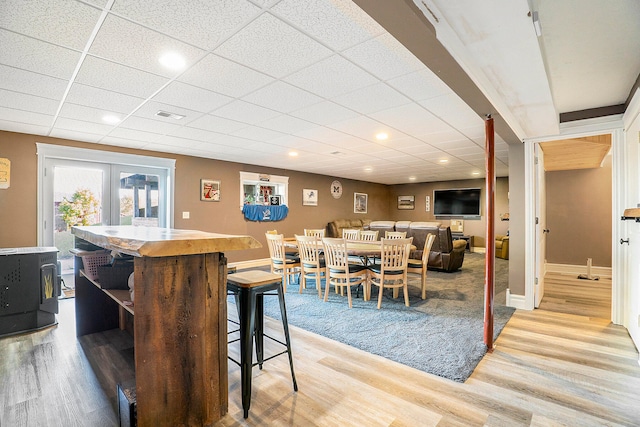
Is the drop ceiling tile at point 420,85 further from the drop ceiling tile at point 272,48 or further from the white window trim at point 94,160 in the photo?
the white window trim at point 94,160

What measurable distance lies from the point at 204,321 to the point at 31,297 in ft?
9.12

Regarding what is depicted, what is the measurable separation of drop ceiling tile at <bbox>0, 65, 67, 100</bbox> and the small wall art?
5615 millimetres

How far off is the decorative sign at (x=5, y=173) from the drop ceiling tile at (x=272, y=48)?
3.87 m

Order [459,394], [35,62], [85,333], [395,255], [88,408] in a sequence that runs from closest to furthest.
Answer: [88,408]
[459,394]
[35,62]
[85,333]
[395,255]

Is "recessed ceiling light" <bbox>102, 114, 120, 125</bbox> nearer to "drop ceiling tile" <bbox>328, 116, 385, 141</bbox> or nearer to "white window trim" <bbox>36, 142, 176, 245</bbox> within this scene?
"white window trim" <bbox>36, 142, 176, 245</bbox>

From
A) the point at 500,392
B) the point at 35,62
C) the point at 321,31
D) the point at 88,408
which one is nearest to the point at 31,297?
the point at 88,408

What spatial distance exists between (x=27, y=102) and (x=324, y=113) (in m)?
2.84

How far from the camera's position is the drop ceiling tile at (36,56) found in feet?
6.29

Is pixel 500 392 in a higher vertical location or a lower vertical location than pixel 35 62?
lower

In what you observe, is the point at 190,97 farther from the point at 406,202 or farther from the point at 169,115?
the point at 406,202

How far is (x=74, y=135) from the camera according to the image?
425 centimetres

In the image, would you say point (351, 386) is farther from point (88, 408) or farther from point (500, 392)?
point (88, 408)

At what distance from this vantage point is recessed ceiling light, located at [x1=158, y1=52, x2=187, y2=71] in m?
2.12

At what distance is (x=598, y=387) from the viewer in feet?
6.75
